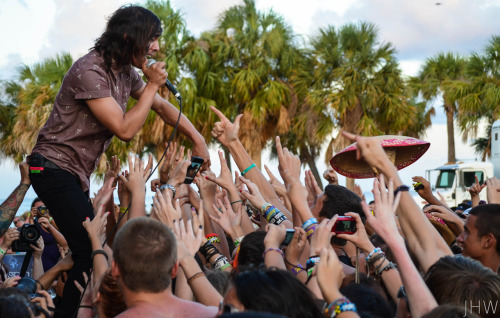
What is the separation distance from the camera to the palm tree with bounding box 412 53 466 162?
1155 inches

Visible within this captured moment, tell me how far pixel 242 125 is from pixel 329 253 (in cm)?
2013

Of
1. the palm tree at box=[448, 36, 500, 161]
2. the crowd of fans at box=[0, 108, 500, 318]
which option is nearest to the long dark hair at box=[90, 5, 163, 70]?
the crowd of fans at box=[0, 108, 500, 318]

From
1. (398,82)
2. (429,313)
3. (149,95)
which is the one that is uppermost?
(398,82)

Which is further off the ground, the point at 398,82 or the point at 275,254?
the point at 398,82

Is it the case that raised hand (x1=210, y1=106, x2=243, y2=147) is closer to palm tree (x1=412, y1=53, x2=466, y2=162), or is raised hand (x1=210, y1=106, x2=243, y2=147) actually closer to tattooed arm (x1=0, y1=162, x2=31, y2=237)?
tattooed arm (x1=0, y1=162, x2=31, y2=237)

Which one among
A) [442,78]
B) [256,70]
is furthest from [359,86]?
[442,78]

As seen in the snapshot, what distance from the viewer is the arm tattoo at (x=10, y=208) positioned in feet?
13.1

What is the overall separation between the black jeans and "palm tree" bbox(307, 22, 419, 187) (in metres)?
18.9

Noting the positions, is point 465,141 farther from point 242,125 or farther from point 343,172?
point 343,172

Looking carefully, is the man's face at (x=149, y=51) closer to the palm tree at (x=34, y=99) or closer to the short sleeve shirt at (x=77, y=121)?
the short sleeve shirt at (x=77, y=121)

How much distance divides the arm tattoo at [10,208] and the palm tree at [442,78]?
26.4 m

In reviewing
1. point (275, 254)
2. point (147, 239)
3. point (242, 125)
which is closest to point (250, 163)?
point (275, 254)

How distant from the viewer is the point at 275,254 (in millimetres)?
2854

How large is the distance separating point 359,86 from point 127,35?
63.6 ft
